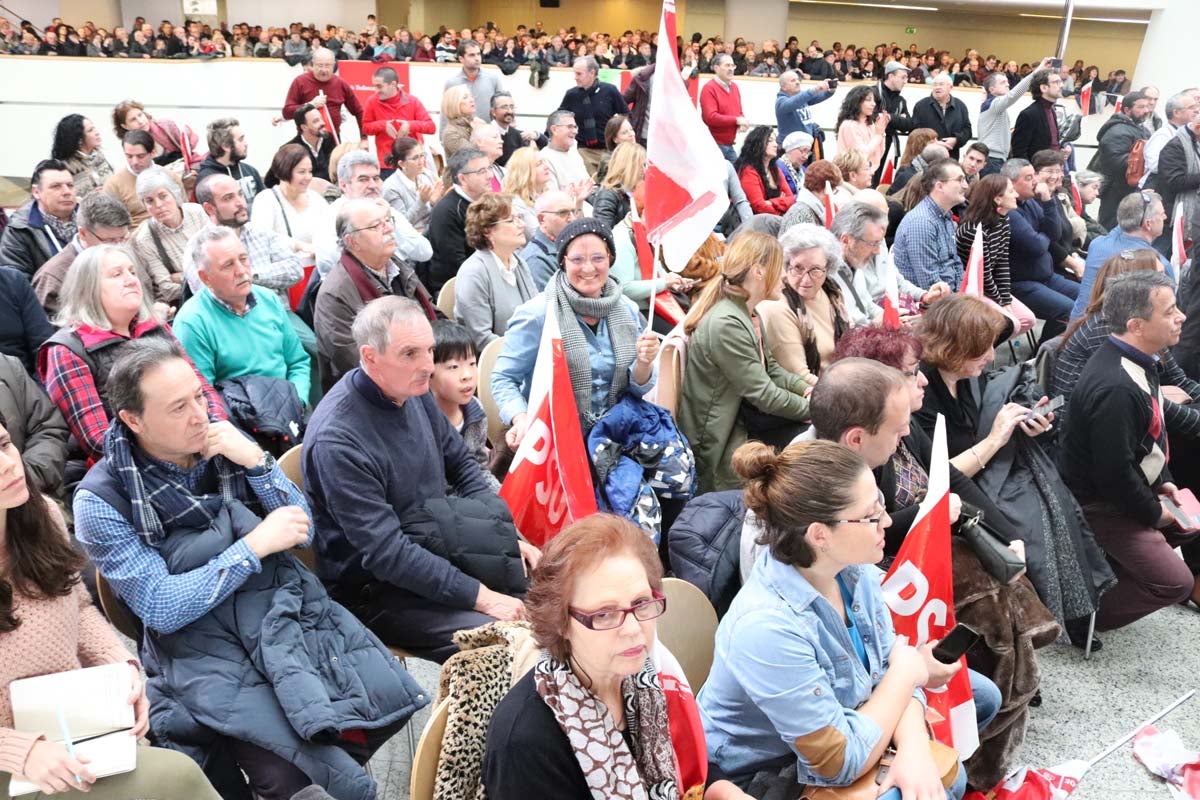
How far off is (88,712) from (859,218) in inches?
150

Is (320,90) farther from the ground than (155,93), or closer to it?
farther from the ground

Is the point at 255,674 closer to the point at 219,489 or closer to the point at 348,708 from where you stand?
the point at 348,708

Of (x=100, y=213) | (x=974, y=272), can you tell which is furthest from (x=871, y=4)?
(x=100, y=213)

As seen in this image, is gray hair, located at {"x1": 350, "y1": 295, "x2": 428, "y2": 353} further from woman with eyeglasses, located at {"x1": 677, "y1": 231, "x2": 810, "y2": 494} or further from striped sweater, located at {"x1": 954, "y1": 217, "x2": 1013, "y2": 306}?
striped sweater, located at {"x1": 954, "y1": 217, "x2": 1013, "y2": 306}

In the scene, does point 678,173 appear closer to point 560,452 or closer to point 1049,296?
point 560,452

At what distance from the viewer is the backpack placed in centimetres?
774

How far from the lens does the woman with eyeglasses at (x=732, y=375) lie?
135 inches

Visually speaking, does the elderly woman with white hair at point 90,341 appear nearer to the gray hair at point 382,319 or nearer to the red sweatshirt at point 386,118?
the gray hair at point 382,319

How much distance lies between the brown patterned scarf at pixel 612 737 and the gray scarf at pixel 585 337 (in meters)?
1.68

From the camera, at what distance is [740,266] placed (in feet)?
11.2

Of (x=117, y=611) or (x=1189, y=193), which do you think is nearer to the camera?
(x=117, y=611)

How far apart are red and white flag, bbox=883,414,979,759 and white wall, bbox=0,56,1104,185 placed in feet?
34.6

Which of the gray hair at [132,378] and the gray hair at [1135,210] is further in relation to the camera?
the gray hair at [1135,210]

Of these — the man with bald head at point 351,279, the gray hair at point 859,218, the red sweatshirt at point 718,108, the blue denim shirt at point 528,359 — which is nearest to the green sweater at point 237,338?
the man with bald head at point 351,279
